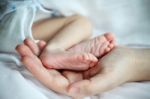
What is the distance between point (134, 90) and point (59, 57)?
183mm

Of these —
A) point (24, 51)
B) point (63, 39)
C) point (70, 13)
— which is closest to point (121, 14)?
point (70, 13)

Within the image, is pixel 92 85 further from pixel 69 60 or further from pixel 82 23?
pixel 82 23

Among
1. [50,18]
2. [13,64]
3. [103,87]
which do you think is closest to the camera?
[103,87]

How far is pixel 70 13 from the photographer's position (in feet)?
3.21

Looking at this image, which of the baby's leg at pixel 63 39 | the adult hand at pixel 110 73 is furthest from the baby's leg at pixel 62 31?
the adult hand at pixel 110 73

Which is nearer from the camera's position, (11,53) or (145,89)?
(145,89)

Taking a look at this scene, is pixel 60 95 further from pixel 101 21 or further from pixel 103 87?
pixel 101 21

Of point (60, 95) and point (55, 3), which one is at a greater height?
point (55, 3)

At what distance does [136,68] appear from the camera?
0.74m

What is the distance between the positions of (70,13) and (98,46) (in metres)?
0.23

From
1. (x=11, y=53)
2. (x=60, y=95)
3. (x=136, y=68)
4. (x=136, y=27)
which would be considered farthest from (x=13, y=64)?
(x=136, y=27)

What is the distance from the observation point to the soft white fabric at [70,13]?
70 centimetres

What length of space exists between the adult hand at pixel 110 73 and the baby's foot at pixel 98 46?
2cm

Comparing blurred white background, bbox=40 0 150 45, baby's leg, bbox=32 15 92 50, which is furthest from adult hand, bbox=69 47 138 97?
blurred white background, bbox=40 0 150 45
